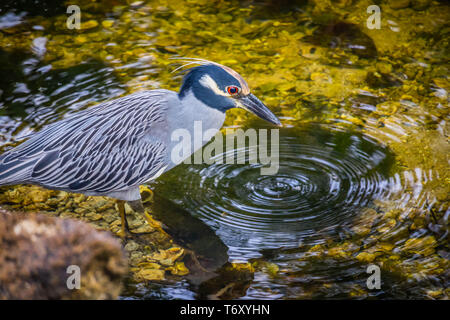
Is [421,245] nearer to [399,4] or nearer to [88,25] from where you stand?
[399,4]

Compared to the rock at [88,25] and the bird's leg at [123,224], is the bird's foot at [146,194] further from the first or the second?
the rock at [88,25]

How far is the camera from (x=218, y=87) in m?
4.92

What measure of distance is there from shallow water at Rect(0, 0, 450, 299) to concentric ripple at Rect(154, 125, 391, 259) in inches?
0.6

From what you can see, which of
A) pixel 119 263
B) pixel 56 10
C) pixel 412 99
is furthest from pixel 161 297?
pixel 56 10

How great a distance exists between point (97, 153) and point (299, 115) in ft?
8.43

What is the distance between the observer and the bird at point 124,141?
4.91 metres

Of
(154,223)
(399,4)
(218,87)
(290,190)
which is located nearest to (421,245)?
(290,190)

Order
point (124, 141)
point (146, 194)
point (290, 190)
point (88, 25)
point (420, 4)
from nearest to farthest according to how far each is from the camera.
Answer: point (124, 141)
point (290, 190)
point (146, 194)
point (88, 25)
point (420, 4)

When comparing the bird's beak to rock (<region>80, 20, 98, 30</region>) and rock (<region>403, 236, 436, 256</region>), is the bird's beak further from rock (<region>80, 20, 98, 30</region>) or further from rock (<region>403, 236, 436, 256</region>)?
rock (<region>80, 20, 98, 30</region>)

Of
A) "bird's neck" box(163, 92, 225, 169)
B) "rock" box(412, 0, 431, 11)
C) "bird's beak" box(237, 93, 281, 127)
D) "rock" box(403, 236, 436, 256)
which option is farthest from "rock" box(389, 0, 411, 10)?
"rock" box(403, 236, 436, 256)

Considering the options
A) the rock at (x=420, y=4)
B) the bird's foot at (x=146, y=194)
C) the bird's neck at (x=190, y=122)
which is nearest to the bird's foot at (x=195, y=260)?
the bird's foot at (x=146, y=194)

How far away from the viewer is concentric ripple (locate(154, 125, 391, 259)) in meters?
4.84

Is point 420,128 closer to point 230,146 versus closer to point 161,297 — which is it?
point 230,146

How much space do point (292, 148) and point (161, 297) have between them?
94.1 inches
